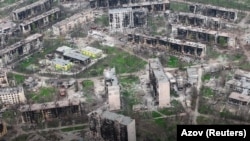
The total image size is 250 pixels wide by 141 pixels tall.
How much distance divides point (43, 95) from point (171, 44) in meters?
14.0

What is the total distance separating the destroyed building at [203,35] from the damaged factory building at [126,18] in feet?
12.9

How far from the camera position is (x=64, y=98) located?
1460 inches

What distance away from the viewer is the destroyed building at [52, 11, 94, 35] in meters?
48.3

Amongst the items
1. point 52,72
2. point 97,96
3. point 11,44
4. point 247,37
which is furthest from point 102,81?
point 247,37

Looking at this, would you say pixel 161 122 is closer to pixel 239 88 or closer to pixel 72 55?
pixel 239 88

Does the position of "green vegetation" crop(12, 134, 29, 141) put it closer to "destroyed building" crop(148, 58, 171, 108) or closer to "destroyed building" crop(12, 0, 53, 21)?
"destroyed building" crop(148, 58, 171, 108)

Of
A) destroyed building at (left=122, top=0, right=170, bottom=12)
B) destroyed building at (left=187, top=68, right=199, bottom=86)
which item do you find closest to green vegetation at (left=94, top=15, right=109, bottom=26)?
destroyed building at (left=122, top=0, right=170, bottom=12)

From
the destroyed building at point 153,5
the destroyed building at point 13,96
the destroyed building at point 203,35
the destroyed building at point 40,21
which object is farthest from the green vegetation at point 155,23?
the destroyed building at point 13,96

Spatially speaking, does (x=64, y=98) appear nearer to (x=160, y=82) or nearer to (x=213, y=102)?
(x=160, y=82)

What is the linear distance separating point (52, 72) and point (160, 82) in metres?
12.1

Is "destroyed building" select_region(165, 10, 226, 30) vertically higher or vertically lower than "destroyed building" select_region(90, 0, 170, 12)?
lower

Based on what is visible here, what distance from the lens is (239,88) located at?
36438 millimetres

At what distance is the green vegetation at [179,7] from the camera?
5245cm

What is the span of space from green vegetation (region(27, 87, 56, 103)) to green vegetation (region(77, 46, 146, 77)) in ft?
11.2
